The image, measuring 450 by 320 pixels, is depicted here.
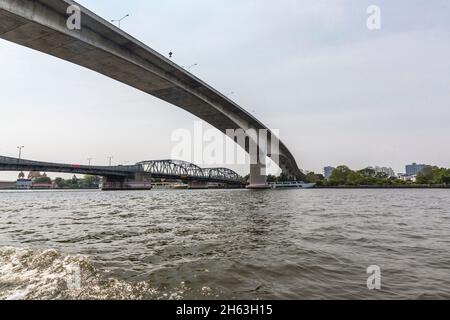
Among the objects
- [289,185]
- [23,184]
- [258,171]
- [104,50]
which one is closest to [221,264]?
[104,50]

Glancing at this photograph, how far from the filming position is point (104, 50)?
29.7 meters

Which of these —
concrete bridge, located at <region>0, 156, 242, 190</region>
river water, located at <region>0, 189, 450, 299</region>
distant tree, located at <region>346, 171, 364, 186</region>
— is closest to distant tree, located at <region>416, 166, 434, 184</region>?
distant tree, located at <region>346, 171, 364, 186</region>

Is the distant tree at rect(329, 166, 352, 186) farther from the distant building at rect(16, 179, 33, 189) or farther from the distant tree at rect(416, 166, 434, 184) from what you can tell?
the distant building at rect(16, 179, 33, 189)

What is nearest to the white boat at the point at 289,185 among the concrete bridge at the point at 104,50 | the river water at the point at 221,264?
the concrete bridge at the point at 104,50

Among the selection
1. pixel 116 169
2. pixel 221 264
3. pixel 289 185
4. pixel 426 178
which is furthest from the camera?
pixel 426 178

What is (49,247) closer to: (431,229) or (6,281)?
(6,281)

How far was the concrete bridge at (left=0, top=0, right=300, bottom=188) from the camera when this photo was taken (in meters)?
22.8

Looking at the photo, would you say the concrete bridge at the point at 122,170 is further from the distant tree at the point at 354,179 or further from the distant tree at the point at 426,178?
the distant tree at the point at 426,178

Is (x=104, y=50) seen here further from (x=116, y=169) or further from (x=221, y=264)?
(x=116, y=169)

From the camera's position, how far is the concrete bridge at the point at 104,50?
22766 mm

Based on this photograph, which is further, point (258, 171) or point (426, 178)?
point (426, 178)

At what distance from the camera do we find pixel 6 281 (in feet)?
18.5

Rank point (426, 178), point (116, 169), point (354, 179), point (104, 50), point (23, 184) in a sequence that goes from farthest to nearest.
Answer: point (23, 184) → point (354, 179) → point (426, 178) → point (116, 169) → point (104, 50)
